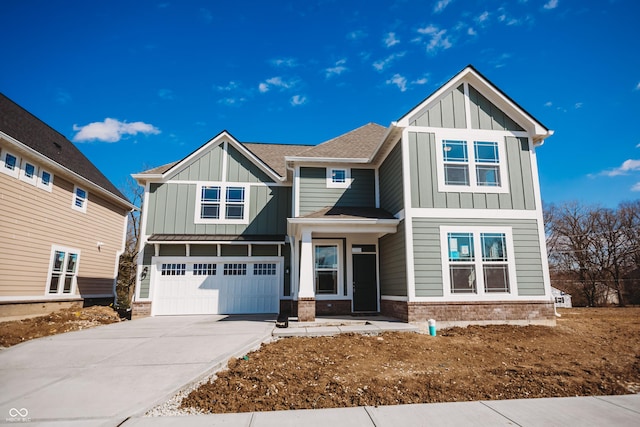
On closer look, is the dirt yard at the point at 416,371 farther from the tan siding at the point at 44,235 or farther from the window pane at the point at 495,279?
the tan siding at the point at 44,235

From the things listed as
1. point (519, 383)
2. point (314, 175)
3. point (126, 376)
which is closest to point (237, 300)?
point (314, 175)

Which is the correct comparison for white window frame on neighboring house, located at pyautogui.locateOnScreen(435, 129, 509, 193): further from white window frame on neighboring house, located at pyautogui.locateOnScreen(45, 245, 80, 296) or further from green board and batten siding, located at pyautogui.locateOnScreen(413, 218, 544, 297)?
white window frame on neighboring house, located at pyautogui.locateOnScreen(45, 245, 80, 296)

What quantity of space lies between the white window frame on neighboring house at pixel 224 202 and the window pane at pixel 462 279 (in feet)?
27.3

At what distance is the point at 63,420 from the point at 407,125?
31.8 ft

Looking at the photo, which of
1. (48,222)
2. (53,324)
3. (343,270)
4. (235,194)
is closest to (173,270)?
(235,194)

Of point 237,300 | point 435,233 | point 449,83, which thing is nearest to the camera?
point 435,233

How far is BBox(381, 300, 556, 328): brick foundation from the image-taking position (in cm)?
933

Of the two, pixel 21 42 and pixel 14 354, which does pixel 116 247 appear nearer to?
pixel 21 42

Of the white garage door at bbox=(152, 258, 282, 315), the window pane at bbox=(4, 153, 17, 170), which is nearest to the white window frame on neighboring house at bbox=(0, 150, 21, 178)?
the window pane at bbox=(4, 153, 17, 170)

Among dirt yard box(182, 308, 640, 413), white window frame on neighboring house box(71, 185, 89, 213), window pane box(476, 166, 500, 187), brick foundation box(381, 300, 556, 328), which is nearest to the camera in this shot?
dirt yard box(182, 308, 640, 413)

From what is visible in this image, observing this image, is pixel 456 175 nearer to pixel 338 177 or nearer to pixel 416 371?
pixel 338 177

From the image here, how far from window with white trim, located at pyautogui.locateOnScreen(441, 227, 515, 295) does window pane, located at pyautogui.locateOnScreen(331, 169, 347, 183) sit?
4.32m

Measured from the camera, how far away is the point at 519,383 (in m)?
4.97

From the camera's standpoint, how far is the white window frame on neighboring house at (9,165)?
10.9m
